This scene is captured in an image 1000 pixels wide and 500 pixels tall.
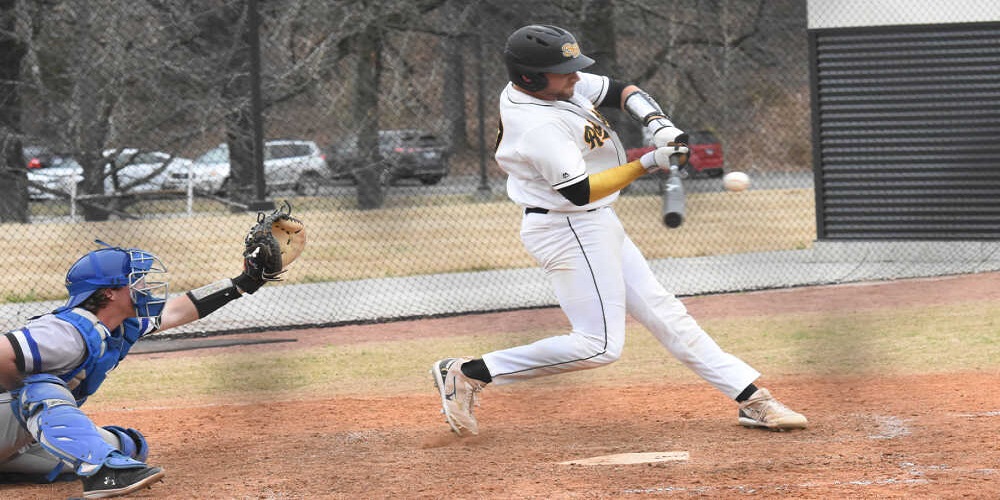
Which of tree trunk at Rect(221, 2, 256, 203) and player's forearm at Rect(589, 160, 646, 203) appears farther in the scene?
tree trunk at Rect(221, 2, 256, 203)

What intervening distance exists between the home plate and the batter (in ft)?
1.21

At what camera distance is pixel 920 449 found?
412 cm

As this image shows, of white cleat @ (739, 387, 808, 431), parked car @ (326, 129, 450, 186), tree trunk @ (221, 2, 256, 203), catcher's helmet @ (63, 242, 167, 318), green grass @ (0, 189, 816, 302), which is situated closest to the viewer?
catcher's helmet @ (63, 242, 167, 318)

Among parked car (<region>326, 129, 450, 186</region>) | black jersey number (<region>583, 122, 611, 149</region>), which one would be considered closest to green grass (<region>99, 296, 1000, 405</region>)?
black jersey number (<region>583, 122, 611, 149</region>)

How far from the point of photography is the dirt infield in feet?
12.4

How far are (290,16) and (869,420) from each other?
6779mm

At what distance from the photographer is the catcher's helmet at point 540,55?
14.0 ft

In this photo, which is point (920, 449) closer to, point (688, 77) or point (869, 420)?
point (869, 420)

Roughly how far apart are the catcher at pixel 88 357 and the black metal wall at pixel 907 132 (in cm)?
696

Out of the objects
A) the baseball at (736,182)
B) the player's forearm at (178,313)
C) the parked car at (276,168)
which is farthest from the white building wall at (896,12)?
the player's forearm at (178,313)

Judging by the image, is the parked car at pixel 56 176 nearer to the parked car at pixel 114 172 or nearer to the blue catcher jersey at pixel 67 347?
the parked car at pixel 114 172

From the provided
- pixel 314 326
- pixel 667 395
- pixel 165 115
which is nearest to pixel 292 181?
pixel 165 115

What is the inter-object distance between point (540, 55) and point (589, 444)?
4.87 feet

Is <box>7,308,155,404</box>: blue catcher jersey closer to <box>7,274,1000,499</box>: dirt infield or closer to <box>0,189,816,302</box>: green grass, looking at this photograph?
<box>7,274,1000,499</box>: dirt infield
